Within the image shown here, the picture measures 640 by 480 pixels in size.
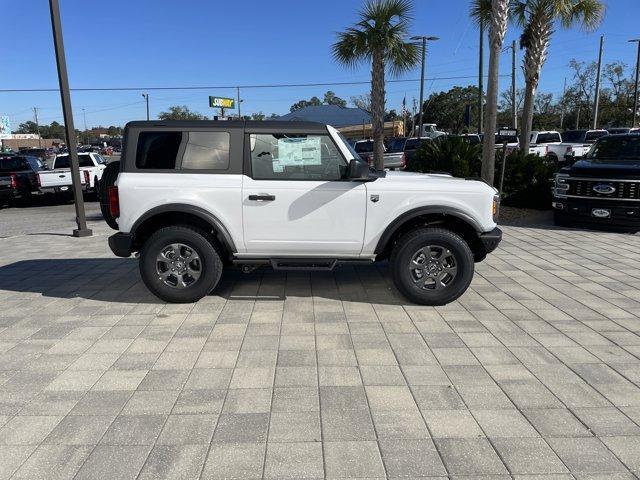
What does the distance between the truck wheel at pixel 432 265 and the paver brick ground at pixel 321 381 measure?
7.0 inches

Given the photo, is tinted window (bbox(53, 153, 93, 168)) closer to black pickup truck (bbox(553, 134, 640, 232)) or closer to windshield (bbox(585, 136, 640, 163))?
black pickup truck (bbox(553, 134, 640, 232))

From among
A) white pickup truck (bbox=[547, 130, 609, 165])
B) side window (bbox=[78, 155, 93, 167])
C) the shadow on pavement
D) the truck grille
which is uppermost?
white pickup truck (bbox=[547, 130, 609, 165])

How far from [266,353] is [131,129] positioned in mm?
2703

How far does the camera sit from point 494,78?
34.7 ft

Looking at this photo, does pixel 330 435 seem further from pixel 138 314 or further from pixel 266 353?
pixel 138 314

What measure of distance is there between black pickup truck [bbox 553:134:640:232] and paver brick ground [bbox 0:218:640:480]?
3502mm

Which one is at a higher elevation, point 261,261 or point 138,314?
point 261,261

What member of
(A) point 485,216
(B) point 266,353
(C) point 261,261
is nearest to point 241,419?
(B) point 266,353

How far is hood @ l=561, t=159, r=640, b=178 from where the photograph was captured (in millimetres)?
8875

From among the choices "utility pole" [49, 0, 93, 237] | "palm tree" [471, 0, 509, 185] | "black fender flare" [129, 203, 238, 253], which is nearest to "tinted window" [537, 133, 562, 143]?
"palm tree" [471, 0, 509, 185]

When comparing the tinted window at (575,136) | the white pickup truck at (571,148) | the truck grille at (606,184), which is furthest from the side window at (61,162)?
Result: the tinted window at (575,136)

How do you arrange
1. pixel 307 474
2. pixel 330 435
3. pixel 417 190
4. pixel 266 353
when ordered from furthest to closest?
pixel 417 190, pixel 266 353, pixel 330 435, pixel 307 474

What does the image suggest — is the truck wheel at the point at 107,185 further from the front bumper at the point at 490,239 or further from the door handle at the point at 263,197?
the front bumper at the point at 490,239

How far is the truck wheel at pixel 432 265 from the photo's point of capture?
16.5 feet
